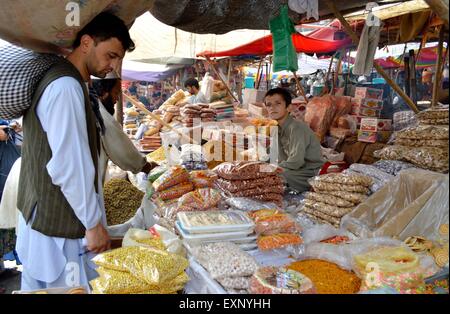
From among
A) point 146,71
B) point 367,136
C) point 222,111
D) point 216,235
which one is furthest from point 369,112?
point 146,71

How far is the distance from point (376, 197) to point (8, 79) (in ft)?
6.02

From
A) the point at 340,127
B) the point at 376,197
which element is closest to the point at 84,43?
the point at 376,197

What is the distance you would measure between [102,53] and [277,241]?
1.16 metres

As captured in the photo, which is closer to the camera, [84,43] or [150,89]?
[84,43]

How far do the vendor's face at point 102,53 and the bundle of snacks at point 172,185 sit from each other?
0.82 m

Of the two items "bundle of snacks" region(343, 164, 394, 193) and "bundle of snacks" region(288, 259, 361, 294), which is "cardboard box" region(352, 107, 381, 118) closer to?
"bundle of snacks" region(343, 164, 394, 193)

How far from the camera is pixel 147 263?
1.29 metres

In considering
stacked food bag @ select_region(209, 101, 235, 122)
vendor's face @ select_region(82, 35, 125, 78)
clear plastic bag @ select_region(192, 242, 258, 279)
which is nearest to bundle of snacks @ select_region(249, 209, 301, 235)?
clear plastic bag @ select_region(192, 242, 258, 279)

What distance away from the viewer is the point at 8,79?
1.51 m

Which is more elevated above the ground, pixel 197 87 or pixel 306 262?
pixel 197 87

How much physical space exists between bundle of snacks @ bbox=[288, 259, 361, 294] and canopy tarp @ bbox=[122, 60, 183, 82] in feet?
38.7

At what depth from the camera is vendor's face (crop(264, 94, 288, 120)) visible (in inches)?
135

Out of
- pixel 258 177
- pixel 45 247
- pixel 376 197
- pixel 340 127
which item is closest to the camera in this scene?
pixel 45 247
